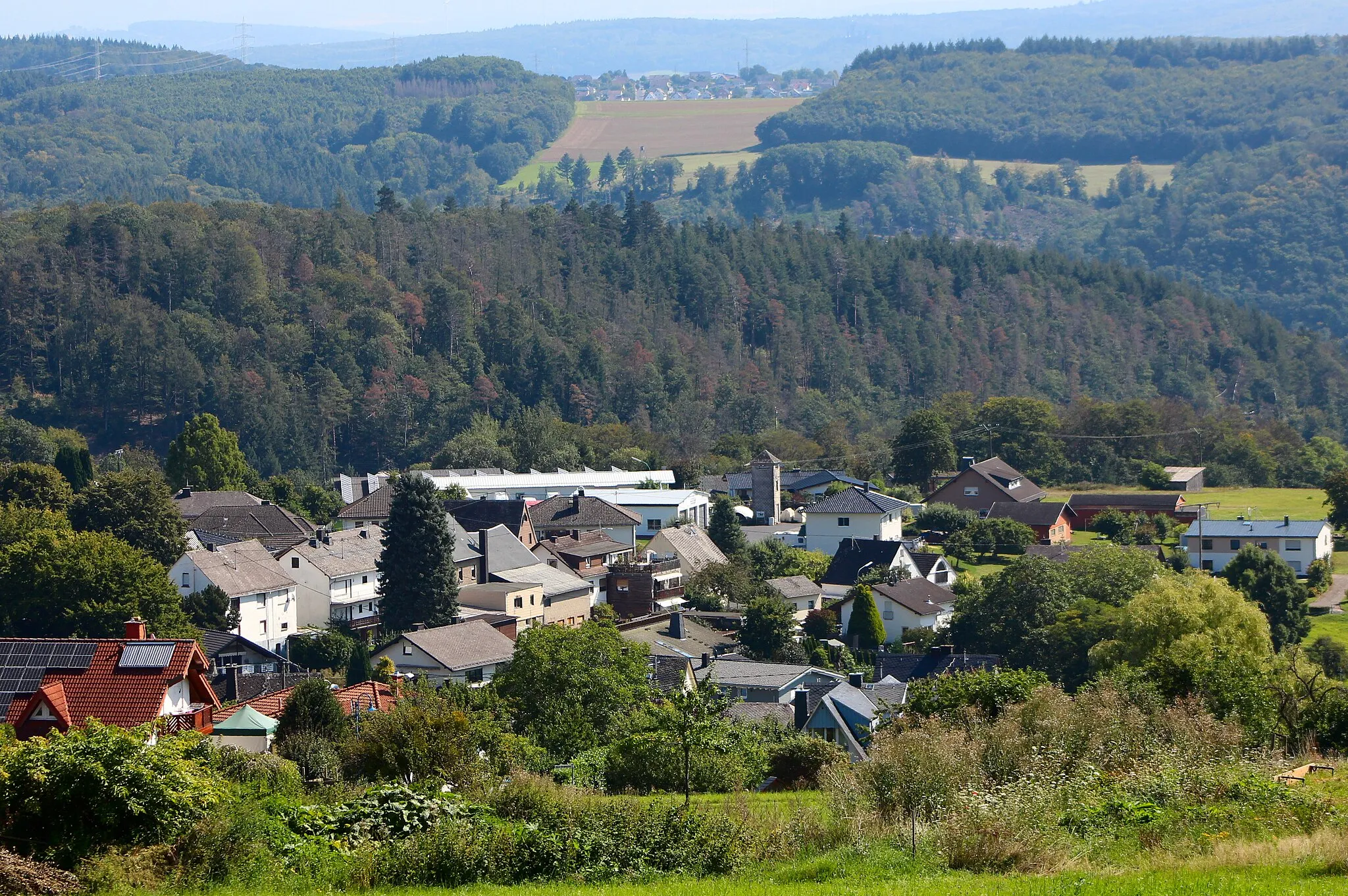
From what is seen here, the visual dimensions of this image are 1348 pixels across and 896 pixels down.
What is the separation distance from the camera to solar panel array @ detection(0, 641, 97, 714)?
2372 centimetres

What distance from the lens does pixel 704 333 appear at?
110 m

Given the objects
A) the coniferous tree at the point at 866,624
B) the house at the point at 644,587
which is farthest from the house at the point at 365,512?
the coniferous tree at the point at 866,624

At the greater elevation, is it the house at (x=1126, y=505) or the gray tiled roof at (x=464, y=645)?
the gray tiled roof at (x=464, y=645)

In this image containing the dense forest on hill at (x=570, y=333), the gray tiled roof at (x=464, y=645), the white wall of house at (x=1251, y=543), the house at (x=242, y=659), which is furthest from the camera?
the dense forest on hill at (x=570, y=333)

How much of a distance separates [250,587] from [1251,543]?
29.4 meters

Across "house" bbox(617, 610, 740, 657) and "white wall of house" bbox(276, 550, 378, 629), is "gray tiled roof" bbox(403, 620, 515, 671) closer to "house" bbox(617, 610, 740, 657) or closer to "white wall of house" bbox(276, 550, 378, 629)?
"house" bbox(617, 610, 740, 657)

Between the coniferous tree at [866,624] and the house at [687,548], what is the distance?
Result: 8.12 m

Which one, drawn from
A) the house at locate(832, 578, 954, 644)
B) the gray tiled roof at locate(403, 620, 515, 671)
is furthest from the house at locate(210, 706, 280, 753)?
the house at locate(832, 578, 954, 644)

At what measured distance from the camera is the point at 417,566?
134ft

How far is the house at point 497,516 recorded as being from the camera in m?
49.7

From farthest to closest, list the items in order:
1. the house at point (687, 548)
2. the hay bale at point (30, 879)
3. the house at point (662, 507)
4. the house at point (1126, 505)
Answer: the house at point (1126, 505)
the house at point (662, 507)
the house at point (687, 548)
the hay bale at point (30, 879)

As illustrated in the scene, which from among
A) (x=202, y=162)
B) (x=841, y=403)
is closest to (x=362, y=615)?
(x=841, y=403)

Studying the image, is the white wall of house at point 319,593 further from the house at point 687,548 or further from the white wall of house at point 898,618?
the white wall of house at point 898,618

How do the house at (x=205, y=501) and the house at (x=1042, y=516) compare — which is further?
the house at (x=1042, y=516)
